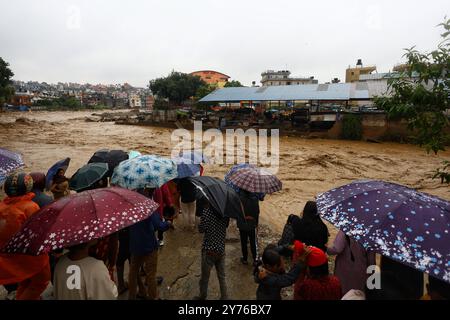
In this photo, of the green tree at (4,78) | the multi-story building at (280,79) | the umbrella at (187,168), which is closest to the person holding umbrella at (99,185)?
the umbrella at (187,168)

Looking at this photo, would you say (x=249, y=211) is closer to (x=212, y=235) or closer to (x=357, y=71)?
(x=212, y=235)

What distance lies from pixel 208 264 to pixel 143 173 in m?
1.41

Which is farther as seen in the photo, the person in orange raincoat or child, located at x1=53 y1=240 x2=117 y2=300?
the person in orange raincoat

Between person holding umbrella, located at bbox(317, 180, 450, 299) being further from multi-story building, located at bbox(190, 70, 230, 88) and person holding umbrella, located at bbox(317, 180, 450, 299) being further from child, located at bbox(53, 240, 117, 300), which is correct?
multi-story building, located at bbox(190, 70, 230, 88)

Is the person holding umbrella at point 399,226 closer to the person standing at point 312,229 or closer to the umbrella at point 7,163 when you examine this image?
the person standing at point 312,229

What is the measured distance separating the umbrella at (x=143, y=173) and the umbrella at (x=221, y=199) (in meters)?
0.80

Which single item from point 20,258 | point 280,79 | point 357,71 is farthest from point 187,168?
point 280,79

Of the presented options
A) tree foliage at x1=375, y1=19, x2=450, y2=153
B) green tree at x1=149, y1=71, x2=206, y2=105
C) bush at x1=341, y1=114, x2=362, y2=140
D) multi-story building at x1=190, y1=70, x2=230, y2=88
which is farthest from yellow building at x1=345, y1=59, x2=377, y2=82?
tree foliage at x1=375, y1=19, x2=450, y2=153

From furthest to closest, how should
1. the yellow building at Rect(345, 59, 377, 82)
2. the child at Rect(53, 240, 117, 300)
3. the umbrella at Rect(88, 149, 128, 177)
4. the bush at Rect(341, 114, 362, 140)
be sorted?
the yellow building at Rect(345, 59, 377, 82) → the bush at Rect(341, 114, 362, 140) → the umbrella at Rect(88, 149, 128, 177) → the child at Rect(53, 240, 117, 300)

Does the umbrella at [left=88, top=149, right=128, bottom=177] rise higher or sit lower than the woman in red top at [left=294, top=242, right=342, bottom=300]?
higher

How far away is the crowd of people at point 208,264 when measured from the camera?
2139 mm

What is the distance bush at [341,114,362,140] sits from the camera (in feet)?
57.6

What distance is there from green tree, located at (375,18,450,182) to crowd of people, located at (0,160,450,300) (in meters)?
1.44
